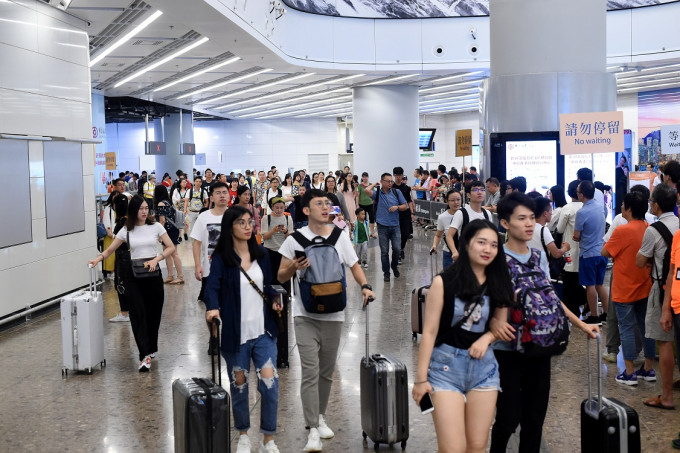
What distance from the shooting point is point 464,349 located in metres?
3.92

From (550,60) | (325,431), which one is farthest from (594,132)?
(325,431)

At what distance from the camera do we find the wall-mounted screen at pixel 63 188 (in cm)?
1159

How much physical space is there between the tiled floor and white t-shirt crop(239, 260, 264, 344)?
0.86 metres

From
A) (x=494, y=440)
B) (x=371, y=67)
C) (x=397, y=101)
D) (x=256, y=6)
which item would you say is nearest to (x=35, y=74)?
(x=256, y=6)

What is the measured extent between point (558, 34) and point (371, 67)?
11.4 m

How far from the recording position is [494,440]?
4.25 metres

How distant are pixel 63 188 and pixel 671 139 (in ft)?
34.0

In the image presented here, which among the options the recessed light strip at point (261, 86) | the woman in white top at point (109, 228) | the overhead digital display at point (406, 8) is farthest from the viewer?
the recessed light strip at point (261, 86)

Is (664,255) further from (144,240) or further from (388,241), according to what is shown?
Answer: (388,241)

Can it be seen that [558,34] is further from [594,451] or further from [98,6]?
[594,451]

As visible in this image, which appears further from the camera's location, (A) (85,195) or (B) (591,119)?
(A) (85,195)

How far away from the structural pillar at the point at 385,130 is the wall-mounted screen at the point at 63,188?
14160mm

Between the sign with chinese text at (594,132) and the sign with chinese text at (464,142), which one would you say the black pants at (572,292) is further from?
the sign with chinese text at (464,142)

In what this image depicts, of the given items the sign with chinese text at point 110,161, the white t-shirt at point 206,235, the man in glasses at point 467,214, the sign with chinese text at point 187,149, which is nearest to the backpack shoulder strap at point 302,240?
the white t-shirt at point 206,235
